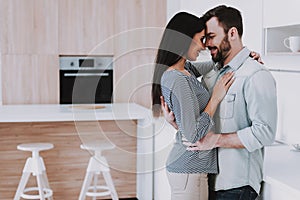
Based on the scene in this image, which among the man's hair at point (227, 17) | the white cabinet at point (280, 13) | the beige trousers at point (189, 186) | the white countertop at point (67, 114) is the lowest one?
the beige trousers at point (189, 186)

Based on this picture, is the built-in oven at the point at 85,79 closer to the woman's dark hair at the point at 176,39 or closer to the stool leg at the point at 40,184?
the stool leg at the point at 40,184

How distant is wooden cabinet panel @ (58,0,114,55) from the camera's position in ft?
14.3

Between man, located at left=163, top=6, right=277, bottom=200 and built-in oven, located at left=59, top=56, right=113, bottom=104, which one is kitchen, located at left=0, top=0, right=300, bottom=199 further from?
man, located at left=163, top=6, right=277, bottom=200

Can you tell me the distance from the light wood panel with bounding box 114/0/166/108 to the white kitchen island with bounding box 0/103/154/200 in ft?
1.47

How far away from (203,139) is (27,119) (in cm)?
189

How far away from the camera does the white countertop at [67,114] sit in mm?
3375

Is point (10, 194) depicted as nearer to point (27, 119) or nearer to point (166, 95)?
point (27, 119)

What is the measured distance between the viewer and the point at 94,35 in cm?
442

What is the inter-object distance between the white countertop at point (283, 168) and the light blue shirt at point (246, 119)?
2.9 inches

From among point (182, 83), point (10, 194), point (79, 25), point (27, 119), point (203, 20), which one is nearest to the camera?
point (182, 83)

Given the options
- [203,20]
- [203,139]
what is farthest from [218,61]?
[203,139]

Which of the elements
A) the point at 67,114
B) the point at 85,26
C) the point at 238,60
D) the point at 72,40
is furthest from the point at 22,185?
the point at 238,60

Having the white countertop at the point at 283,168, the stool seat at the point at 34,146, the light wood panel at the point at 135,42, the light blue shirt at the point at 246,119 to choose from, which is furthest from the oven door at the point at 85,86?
the light blue shirt at the point at 246,119

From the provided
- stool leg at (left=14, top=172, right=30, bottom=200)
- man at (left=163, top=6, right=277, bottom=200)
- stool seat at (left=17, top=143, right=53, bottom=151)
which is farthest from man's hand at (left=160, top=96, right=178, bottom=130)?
stool leg at (left=14, top=172, right=30, bottom=200)
